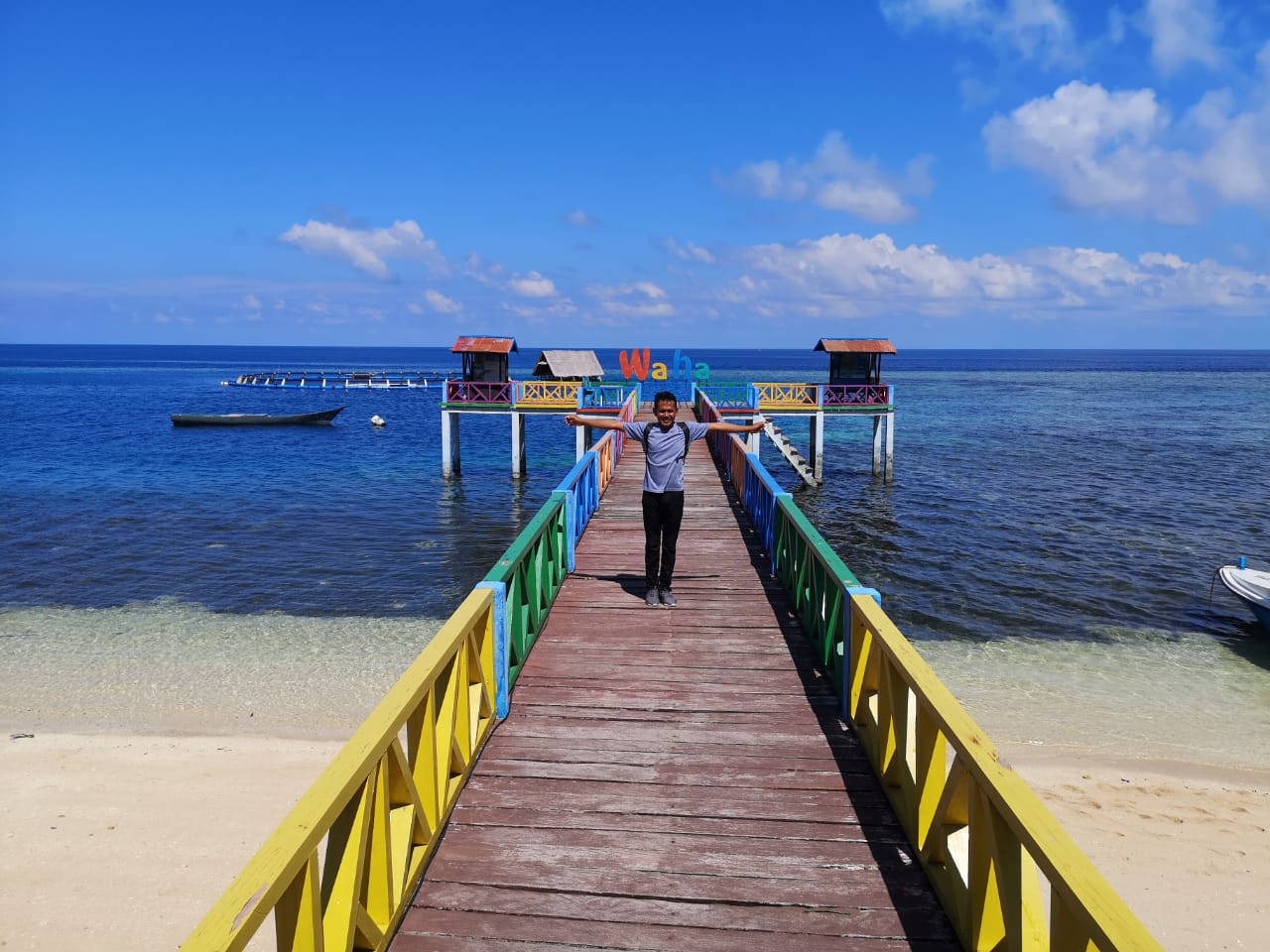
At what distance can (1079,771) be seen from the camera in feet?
33.1

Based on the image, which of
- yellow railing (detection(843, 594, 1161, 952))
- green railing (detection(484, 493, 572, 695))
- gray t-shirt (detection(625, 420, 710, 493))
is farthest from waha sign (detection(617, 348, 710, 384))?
yellow railing (detection(843, 594, 1161, 952))

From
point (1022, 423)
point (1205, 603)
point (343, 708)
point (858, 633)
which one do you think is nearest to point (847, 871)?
point (858, 633)

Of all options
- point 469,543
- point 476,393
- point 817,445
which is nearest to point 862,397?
point 817,445

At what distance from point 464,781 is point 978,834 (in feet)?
8.58

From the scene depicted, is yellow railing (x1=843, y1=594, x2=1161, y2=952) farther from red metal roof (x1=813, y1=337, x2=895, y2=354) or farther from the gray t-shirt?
red metal roof (x1=813, y1=337, x2=895, y2=354)

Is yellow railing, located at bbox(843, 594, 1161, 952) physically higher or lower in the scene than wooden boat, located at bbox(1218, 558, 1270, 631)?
higher

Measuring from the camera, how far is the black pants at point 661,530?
730 centimetres

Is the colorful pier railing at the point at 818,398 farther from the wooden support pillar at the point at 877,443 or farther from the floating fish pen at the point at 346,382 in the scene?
the floating fish pen at the point at 346,382

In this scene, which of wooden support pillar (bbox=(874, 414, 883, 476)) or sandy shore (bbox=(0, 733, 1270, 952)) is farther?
wooden support pillar (bbox=(874, 414, 883, 476))

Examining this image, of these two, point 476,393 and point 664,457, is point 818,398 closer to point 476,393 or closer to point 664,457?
point 476,393

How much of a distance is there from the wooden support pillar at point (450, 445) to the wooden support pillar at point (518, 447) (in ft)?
7.02

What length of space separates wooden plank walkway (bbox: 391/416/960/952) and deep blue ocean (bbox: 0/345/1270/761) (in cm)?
742

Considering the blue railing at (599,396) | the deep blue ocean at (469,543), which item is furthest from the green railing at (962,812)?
the blue railing at (599,396)

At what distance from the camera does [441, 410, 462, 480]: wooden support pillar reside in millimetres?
31438
